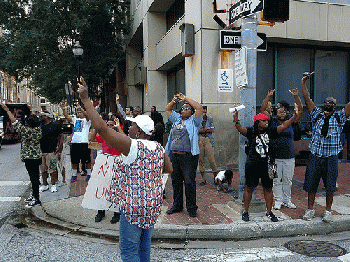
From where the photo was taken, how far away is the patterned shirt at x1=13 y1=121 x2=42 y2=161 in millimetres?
6182

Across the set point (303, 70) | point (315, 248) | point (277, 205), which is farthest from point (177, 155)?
point (303, 70)

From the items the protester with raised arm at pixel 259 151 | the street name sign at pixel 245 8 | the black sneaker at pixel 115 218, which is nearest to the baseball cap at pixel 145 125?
the protester with raised arm at pixel 259 151

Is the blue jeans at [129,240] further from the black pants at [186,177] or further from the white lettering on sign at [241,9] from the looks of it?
the white lettering on sign at [241,9]

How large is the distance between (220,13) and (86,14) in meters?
13.1

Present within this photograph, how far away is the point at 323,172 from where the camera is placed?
531 cm

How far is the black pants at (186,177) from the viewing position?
560 cm

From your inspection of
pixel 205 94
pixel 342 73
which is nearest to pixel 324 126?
pixel 205 94

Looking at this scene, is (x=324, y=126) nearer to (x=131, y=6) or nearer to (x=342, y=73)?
(x=342, y=73)

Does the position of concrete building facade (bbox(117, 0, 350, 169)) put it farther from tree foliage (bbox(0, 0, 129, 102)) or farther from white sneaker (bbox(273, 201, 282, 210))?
tree foliage (bbox(0, 0, 129, 102))

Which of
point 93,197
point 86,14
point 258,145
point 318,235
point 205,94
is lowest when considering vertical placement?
point 318,235

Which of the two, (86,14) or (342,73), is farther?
(86,14)

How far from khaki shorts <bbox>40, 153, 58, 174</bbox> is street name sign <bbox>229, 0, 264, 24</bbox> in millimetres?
4687

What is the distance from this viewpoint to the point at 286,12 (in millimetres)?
5457

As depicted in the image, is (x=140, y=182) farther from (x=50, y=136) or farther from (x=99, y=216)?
(x=50, y=136)
